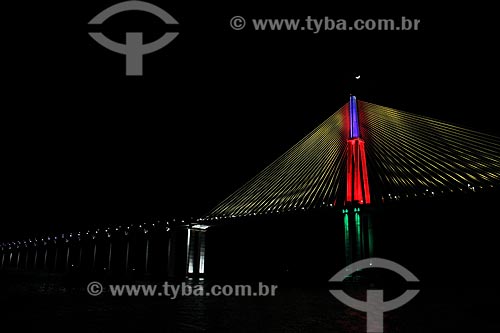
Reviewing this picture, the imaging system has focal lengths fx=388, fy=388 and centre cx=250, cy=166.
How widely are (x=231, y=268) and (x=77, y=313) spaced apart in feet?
55.5

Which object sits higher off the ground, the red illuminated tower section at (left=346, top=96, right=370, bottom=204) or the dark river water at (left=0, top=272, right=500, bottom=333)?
the red illuminated tower section at (left=346, top=96, right=370, bottom=204)

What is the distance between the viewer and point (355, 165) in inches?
568

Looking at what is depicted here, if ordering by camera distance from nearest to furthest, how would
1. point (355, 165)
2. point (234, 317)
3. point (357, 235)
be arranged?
1. point (234, 317)
2. point (357, 235)
3. point (355, 165)

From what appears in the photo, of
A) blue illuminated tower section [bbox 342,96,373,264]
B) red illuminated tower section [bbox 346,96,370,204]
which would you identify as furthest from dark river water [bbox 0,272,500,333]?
red illuminated tower section [bbox 346,96,370,204]

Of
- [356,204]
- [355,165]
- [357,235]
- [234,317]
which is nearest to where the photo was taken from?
[234,317]

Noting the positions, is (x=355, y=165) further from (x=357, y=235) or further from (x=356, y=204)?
(x=357, y=235)

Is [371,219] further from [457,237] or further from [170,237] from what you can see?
[170,237]

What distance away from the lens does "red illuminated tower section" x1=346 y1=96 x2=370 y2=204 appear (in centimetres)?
1357

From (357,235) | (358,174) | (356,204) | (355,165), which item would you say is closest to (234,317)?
(356,204)

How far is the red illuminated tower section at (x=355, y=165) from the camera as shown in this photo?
534 inches

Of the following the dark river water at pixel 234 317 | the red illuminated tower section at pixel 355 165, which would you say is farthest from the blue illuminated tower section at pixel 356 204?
the dark river water at pixel 234 317

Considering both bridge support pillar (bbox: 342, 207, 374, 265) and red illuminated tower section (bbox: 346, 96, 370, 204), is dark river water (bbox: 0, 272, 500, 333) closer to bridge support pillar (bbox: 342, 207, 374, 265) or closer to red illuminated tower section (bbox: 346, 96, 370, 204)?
bridge support pillar (bbox: 342, 207, 374, 265)

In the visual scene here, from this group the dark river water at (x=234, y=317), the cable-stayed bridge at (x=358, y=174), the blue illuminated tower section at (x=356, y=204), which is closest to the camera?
the dark river water at (x=234, y=317)

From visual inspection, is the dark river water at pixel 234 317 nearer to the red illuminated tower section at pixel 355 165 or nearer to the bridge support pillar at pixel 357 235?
the bridge support pillar at pixel 357 235
